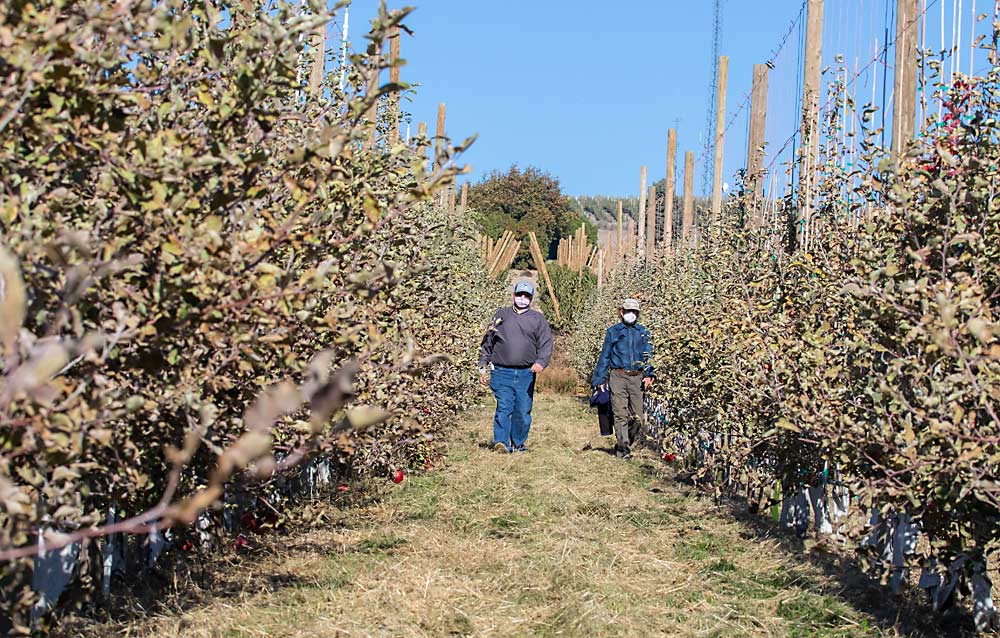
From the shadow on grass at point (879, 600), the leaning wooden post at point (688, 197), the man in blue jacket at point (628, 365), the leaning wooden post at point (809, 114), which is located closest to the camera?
the shadow on grass at point (879, 600)

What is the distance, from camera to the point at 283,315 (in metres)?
3.59

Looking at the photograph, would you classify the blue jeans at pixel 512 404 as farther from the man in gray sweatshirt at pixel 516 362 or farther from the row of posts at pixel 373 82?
the row of posts at pixel 373 82

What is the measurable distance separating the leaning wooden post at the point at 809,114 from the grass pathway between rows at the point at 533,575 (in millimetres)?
2080

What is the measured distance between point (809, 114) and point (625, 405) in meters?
4.36

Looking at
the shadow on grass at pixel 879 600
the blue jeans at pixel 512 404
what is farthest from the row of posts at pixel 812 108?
the blue jeans at pixel 512 404

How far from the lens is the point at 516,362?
11.2 metres

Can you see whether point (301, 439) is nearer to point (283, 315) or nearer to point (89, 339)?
point (283, 315)

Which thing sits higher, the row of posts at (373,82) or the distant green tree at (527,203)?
the distant green tree at (527,203)

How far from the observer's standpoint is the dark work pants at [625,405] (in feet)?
36.7

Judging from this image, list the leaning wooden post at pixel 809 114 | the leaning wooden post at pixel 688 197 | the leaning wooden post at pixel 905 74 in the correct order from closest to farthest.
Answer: the leaning wooden post at pixel 809 114 < the leaning wooden post at pixel 905 74 < the leaning wooden post at pixel 688 197

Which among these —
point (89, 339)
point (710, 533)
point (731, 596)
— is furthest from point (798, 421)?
point (89, 339)

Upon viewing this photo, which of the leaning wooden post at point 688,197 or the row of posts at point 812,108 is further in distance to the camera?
the leaning wooden post at point 688,197

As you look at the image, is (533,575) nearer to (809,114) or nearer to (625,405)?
(809,114)

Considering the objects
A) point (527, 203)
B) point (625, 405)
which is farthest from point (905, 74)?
point (527, 203)
